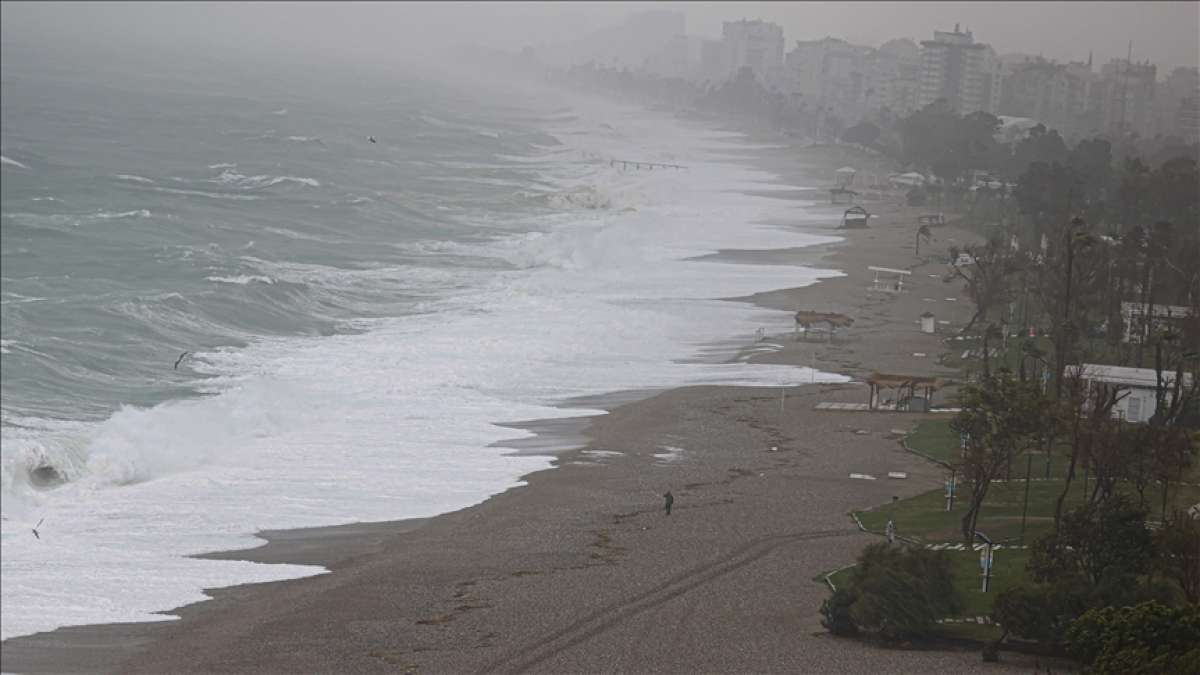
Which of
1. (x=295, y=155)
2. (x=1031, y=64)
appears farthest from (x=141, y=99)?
(x=1031, y=64)

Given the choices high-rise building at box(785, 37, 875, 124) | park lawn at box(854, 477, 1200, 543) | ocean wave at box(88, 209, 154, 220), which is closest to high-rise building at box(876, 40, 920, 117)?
high-rise building at box(785, 37, 875, 124)

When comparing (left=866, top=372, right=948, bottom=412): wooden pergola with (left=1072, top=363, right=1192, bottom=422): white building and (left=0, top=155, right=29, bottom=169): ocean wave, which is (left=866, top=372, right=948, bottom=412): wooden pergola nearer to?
(left=1072, top=363, right=1192, bottom=422): white building

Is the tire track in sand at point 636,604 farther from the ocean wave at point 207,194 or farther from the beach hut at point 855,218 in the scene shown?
the ocean wave at point 207,194


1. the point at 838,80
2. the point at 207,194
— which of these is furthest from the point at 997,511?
the point at 838,80

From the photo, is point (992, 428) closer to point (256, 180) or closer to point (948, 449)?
point (948, 449)

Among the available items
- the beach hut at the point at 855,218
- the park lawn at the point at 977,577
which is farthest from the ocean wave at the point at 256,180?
the park lawn at the point at 977,577

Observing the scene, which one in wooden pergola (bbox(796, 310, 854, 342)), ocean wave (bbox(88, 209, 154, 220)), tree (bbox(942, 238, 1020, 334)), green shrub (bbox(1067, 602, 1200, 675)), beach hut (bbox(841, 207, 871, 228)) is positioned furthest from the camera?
beach hut (bbox(841, 207, 871, 228))
